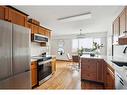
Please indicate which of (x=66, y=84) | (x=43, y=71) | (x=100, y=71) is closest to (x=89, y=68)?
(x=100, y=71)

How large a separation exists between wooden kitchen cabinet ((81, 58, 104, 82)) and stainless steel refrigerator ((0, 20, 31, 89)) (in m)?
2.15

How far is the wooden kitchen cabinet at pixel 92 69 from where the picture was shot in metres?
3.69

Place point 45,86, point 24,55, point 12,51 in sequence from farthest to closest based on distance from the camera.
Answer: point 45,86, point 24,55, point 12,51

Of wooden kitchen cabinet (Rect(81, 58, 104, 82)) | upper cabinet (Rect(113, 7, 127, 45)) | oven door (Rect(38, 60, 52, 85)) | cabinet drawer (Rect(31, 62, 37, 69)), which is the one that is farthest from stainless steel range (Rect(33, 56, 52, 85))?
upper cabinet (Rect(113, 7, 127, 45))

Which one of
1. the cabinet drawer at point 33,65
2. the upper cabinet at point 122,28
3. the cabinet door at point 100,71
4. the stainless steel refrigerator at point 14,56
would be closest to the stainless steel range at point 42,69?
the cabinet drawer at point 33,65

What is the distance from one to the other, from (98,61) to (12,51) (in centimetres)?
270

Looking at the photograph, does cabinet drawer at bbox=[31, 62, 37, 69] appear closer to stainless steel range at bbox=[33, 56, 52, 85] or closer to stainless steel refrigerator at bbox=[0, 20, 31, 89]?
stainless steel range at bbox=[33, 56, 52, 85]

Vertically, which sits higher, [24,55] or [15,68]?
[24,55]

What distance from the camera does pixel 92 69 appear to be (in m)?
3.85

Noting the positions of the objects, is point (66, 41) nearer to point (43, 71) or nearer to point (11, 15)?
point (43, 71)

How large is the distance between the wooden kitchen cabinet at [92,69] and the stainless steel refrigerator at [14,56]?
2.15m

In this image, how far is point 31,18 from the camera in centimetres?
397
